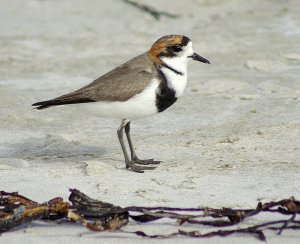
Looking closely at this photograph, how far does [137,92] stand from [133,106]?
11 cm

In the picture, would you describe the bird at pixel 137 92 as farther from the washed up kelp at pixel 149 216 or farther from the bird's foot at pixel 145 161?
the washed up kelp at pixel 149 216

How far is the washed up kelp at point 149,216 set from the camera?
4.10 metres

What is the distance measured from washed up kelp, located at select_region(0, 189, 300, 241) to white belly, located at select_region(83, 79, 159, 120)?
136 cm

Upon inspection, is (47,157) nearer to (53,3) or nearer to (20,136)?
(20,136)

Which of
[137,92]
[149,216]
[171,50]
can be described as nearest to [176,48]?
[171,50]

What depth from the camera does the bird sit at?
5574 mm

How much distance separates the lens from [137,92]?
557 cm

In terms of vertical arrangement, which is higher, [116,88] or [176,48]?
[176,48]

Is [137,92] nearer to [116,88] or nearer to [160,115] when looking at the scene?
[116,88]

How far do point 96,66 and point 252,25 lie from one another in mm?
2623

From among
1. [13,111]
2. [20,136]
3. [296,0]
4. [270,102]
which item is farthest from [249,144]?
[296,0]

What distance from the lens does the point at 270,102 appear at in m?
7.12

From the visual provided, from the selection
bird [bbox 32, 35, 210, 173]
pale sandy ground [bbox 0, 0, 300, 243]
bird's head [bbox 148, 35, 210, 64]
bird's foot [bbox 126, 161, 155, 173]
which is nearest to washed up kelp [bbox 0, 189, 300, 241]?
pale sandy ground [bbox 0, 0, 300, 243]

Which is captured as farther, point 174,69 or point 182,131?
point 182,131
